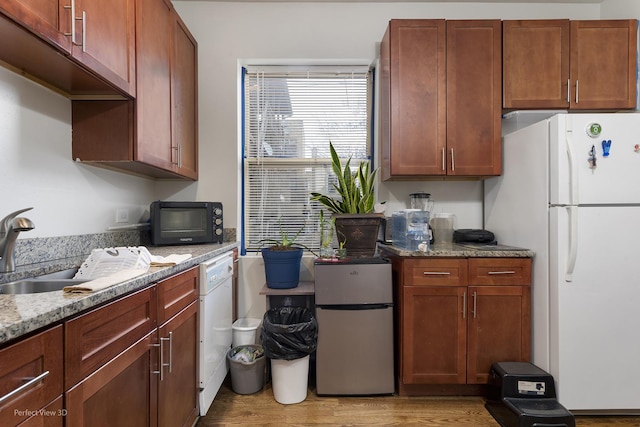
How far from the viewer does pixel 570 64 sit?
2225 mm

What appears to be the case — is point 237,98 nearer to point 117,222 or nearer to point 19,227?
point 117,222

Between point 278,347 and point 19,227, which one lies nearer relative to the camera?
point 19,227

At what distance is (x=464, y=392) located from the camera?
80.4 inches

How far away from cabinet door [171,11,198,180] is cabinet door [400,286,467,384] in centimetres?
177

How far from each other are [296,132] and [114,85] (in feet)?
4.69

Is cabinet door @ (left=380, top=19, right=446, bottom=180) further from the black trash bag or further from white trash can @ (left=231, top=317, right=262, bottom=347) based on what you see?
white trash can @ (left=231, top=317, right=262, bottom=347)

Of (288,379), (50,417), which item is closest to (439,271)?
(288,379)

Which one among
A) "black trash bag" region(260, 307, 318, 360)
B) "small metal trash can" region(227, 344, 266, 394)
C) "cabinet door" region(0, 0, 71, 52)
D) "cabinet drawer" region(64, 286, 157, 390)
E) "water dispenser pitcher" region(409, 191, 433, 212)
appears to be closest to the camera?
"cabinet drawer" region(64, 286, 157, 390)

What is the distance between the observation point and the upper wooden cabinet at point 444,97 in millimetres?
2234

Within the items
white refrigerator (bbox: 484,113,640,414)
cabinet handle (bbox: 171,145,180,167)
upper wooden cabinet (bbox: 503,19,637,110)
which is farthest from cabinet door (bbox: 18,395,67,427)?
upper wooden cabinet (bbox: 503,19,637,110)

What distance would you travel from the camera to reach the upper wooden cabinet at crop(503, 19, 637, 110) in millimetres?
2199

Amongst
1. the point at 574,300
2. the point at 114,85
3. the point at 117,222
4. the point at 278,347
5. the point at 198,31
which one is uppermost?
the point at 198,31

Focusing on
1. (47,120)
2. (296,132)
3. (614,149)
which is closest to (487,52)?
(614,149)

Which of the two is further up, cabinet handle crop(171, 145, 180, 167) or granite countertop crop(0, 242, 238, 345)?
cabinet handle crop(171, 145, 180, 167)
